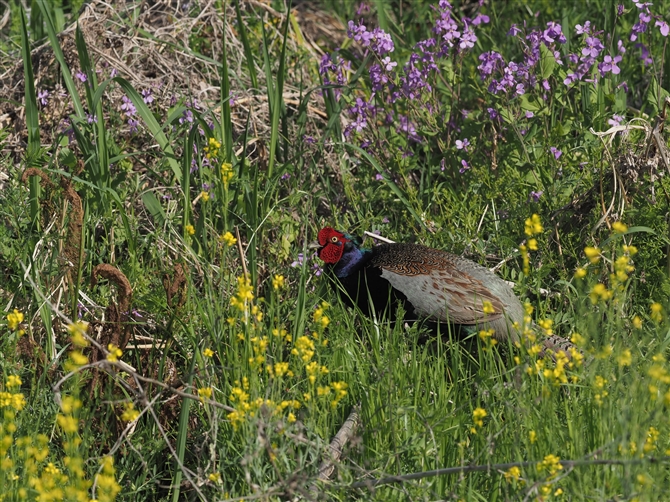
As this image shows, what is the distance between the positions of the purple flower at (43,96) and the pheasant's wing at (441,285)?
2.45m

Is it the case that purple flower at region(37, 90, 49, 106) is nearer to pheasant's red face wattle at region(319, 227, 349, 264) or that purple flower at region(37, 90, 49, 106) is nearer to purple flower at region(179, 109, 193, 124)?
purple flower at region(179, 109, 193, 124)

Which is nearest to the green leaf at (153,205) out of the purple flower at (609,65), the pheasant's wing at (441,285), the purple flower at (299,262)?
the purple flower at (299,262)

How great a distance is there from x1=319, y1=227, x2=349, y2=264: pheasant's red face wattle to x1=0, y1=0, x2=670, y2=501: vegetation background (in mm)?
109

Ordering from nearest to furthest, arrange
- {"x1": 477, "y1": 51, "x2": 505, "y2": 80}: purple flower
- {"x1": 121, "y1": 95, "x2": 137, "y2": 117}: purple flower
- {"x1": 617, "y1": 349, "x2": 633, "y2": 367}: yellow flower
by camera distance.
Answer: {"x1": 617, "y1": 349, "x2": 633, "y2": 367}: yellow flower < {"x1": 477, "y1": 51, "x2": 505, "y2": 80}: purple flower < {"x1": 121, "y1": 95, "x2": 137, "y2": 117}: purple flower

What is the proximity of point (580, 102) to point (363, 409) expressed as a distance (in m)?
2.94

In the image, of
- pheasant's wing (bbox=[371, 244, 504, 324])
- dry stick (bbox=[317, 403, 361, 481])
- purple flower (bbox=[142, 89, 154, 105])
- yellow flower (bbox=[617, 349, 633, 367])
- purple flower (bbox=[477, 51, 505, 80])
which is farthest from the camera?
purple flower (bbox=[142, 89, 154, 105])

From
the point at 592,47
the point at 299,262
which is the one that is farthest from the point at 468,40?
the point at 299,262

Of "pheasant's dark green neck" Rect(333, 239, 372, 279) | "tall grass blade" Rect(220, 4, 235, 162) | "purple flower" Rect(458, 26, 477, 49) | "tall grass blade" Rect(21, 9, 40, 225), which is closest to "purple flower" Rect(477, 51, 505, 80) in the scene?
"purple flower" Rect(458, 26, 477, 49)

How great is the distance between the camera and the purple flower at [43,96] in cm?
571

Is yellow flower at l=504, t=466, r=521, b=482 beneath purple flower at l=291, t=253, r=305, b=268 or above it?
above

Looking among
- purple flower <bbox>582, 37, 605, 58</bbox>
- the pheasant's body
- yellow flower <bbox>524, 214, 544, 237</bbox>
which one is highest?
purple flower <bbox>582, 37, 605, 58</bbox>

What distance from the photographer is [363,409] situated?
361 cm

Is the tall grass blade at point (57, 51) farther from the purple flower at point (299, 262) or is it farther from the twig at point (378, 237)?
the twig at point (378, 237)

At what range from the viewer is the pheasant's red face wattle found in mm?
4816
